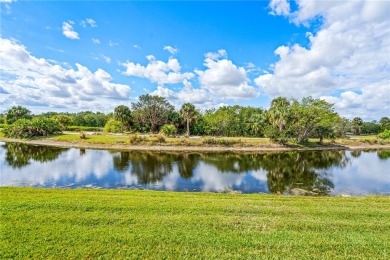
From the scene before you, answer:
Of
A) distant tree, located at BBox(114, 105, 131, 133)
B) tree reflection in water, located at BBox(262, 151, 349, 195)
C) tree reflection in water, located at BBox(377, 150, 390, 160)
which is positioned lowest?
tree reflection in water, located at BBox(262, 151, 349, 195)

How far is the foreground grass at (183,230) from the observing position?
227 inches

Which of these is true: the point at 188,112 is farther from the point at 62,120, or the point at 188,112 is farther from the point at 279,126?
the point at 62,120

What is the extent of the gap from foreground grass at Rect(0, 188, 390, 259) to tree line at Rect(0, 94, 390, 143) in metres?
43.8

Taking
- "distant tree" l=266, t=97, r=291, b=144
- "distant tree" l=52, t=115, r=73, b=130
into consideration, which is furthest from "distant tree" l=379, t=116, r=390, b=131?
"distant tree" l=52, t=115, r=73, b=130

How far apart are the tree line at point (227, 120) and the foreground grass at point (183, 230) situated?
43.8m

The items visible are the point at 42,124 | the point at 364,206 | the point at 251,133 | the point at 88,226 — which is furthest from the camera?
the point at 251,133

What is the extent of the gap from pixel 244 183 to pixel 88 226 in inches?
644

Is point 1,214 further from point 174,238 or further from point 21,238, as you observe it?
point 174,238

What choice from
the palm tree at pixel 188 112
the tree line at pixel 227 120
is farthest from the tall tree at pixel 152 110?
the palm tree at pixel 188 112

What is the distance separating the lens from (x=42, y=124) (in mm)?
56188

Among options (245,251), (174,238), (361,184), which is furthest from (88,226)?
(361,184)

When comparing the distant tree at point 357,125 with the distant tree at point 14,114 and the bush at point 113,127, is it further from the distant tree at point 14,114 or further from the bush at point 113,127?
the distant tree at point 14,114

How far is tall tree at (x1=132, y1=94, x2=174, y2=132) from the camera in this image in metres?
70.7

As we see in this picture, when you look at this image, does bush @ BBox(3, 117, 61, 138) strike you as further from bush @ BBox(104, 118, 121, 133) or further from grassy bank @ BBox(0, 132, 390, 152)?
bush @ BBox(104, 118, 121, 133)
